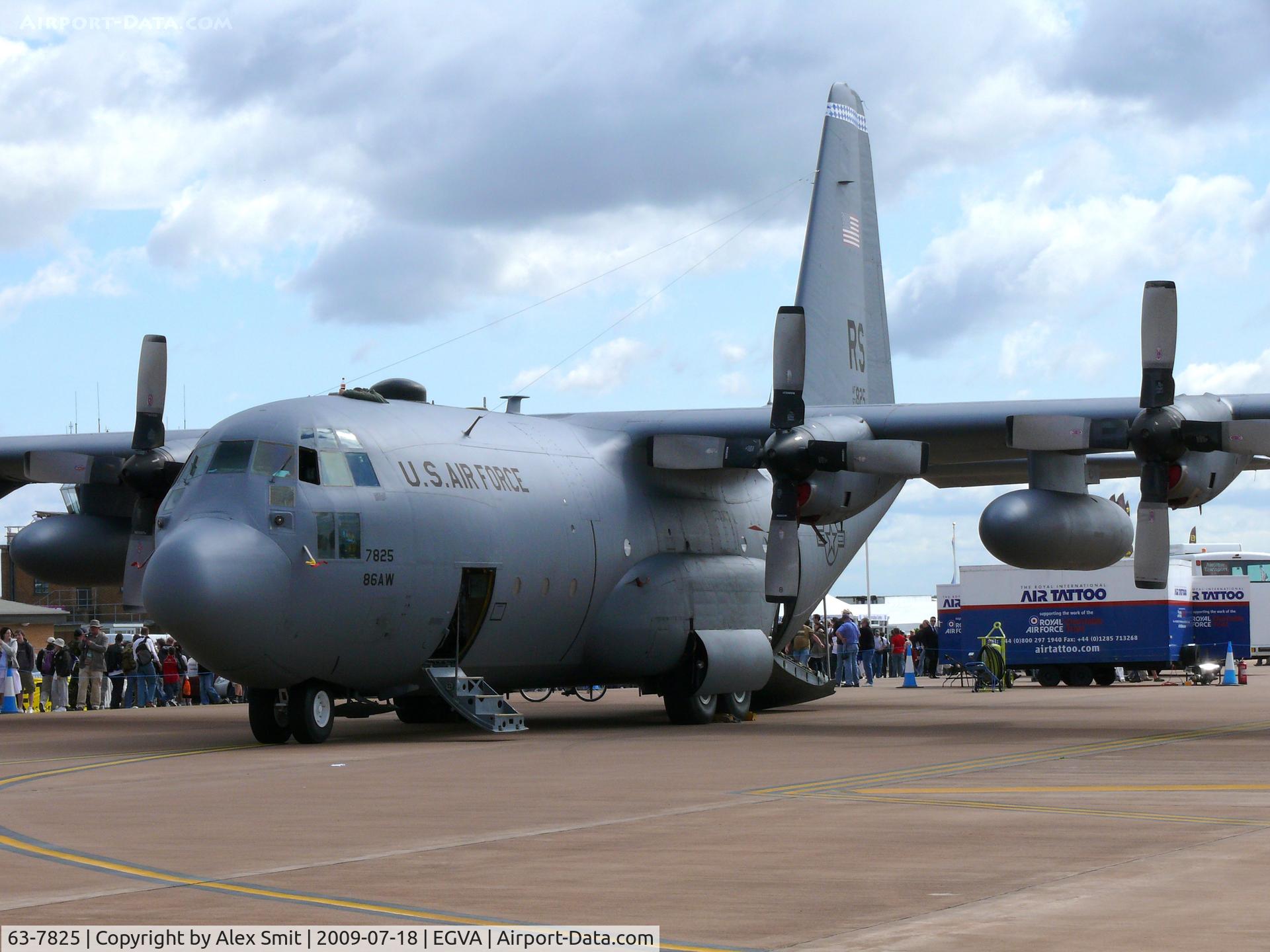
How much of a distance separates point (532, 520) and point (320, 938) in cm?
1372

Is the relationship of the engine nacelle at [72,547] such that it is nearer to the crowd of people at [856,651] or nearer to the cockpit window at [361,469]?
the cockpit window at [361,469]

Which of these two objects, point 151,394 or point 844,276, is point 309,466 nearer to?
point 151,394

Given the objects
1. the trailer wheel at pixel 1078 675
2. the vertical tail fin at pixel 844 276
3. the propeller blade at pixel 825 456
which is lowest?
the trailer wheel at pixel 1078 675

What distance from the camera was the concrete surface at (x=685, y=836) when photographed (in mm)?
7164

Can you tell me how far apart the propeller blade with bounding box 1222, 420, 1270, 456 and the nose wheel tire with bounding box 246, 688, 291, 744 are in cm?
1178

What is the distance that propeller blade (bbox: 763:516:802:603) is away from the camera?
2086cm

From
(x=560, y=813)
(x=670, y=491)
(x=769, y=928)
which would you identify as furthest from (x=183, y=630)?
(x=769, y=928)

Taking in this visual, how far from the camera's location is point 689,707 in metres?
22.4

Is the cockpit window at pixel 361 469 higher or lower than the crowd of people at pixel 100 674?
higher

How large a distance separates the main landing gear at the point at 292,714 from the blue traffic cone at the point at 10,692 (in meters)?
13.0

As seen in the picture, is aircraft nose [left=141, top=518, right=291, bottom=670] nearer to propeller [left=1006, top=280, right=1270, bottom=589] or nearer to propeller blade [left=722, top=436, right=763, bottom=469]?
propeller blade [left=722, top=436, right=763, bottom=469]

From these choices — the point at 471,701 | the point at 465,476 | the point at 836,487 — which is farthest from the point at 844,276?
the point at 471,701

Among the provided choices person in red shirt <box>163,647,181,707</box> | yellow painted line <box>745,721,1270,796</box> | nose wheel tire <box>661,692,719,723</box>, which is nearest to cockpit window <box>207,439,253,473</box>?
nose wheel tire <box>661,692,719,723</box>

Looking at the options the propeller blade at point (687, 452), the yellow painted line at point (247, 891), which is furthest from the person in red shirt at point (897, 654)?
the yellow painted line at point (247, 891)
